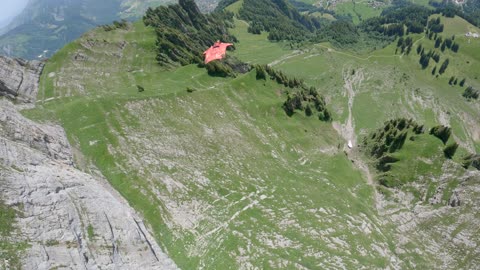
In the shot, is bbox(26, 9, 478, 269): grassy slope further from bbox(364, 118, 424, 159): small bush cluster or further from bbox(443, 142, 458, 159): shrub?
bbox(443, 142, 458, 159): shrub

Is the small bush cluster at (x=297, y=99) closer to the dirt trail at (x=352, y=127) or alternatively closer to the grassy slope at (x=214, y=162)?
the grassy slope at (x=214, y=162)

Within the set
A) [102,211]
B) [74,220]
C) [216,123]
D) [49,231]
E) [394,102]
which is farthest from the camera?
[394,102]

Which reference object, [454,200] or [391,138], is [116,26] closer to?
[391,138]

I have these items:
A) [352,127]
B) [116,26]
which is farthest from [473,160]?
[116,26]

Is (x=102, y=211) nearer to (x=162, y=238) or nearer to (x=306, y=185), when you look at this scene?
(x=162, y=238)

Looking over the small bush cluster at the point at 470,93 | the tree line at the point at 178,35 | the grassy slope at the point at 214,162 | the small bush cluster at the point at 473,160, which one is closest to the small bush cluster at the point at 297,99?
the grassy slope at the point at 214,162

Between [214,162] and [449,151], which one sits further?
[449,151]

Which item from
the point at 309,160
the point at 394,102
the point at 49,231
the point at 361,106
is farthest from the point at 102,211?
the point at 394,102
